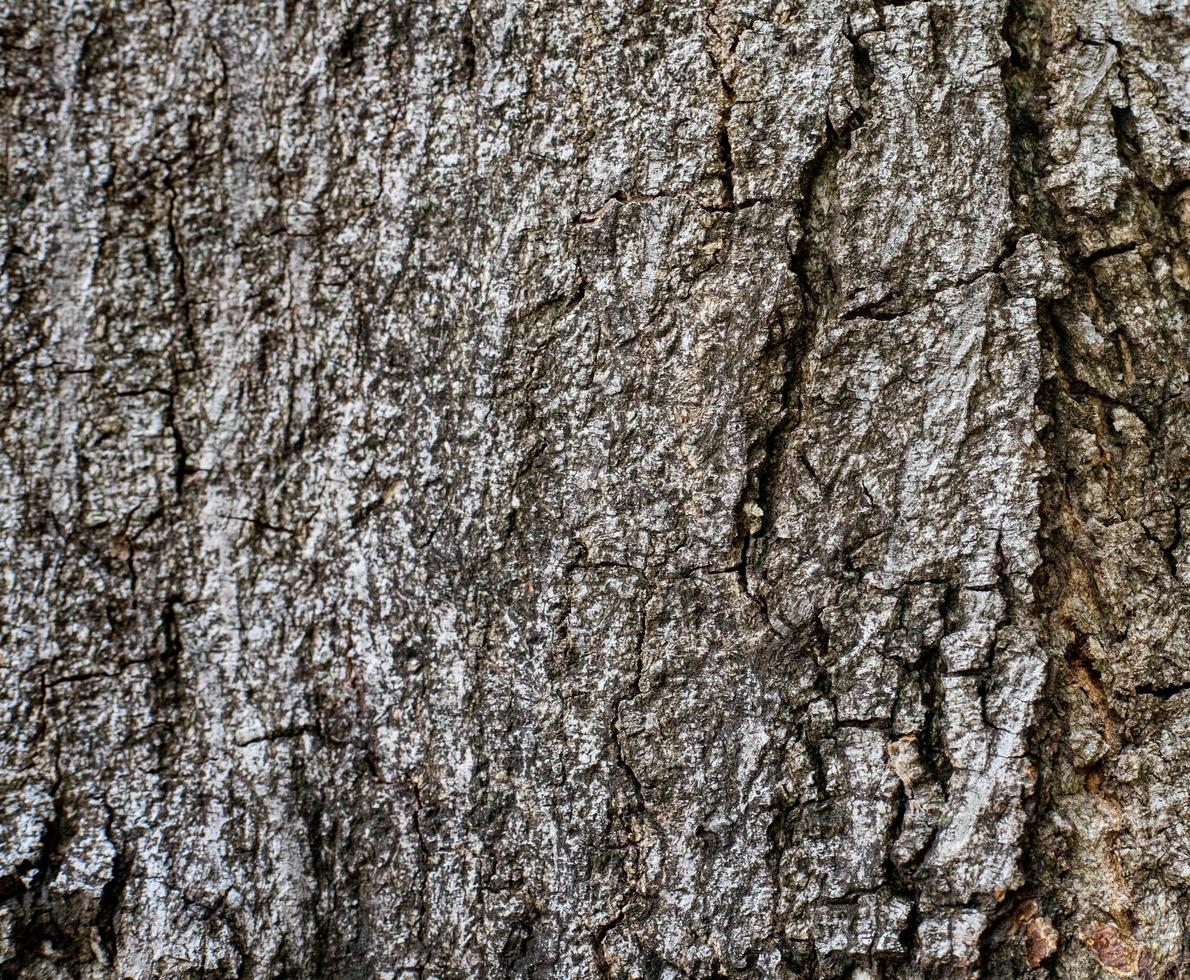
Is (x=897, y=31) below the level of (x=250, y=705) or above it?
above

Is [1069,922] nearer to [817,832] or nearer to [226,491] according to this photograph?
[817,832]

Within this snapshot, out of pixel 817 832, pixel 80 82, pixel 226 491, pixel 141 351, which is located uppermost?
pixel 80 82

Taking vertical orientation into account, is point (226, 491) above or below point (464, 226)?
below

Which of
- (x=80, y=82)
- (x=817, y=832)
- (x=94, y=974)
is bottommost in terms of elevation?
(x=94, y=974)

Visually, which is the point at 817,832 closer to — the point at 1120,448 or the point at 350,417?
the point at 1120,448

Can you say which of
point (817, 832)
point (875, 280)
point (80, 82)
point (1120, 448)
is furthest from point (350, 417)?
point (1120, 448)

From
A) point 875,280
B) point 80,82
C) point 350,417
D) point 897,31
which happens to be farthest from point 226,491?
point 897,31
